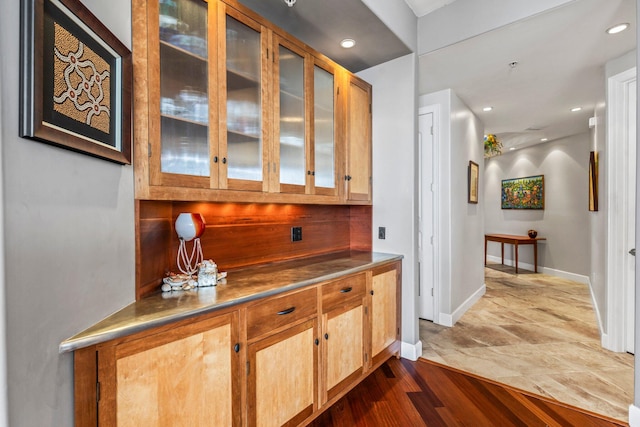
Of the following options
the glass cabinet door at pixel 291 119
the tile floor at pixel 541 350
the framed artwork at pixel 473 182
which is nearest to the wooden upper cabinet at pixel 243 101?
the glass cabinet door at pixel 291 119

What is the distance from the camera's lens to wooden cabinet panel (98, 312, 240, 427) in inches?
38.5

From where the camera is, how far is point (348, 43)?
2.29m

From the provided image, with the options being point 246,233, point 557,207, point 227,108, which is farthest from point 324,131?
point 557,207

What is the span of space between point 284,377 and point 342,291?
23.4 inches

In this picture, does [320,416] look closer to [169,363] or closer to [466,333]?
[169,363]

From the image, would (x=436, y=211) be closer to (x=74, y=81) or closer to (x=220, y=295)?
(x=220, y=295)

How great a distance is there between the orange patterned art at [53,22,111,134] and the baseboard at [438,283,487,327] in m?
3.40

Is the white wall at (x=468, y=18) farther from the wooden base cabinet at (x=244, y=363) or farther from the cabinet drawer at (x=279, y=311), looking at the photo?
the cabinet drawer at (x=279, y=311)

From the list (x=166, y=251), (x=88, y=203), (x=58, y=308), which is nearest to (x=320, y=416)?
(x=166, y=251)

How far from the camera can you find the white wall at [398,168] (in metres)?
2.48

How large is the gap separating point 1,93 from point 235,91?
1.03 metres

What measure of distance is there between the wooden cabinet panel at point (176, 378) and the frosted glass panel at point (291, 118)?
3.22 ft

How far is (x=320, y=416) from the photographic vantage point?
1811mm

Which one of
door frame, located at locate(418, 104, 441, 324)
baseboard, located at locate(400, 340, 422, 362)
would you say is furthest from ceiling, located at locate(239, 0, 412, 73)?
baseboard, located at locate(400, 340, 422, 362)
